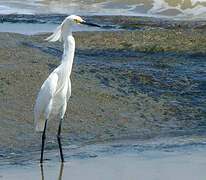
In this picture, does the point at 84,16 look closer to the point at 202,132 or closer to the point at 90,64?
the point at 90,64

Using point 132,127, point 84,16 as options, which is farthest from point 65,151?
point 84,16

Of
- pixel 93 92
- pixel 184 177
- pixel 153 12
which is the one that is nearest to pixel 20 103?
pixel 93 92

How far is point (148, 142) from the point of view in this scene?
660cm

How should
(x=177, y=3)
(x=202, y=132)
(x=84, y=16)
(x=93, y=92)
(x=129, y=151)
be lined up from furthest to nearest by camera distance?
(x=177, y=3)
(x=84, y=16)
(x=93, y=92)
(x=202, y=132)
(x=129, y=151)

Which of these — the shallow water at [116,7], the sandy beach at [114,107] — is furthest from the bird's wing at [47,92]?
the shallow water at [116,7]

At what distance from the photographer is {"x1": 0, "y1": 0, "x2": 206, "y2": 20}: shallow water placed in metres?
15.6

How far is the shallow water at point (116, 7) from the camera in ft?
51.2

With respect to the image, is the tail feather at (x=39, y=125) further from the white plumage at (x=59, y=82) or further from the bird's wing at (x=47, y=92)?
the bird's wing at (x=47, y=92)

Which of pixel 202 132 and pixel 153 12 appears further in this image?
pixel 153 12

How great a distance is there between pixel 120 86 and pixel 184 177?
11.1ft

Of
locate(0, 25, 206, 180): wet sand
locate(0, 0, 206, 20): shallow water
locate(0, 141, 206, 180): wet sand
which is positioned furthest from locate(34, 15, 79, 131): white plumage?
locate(0, 0, 206, 20): shallow water

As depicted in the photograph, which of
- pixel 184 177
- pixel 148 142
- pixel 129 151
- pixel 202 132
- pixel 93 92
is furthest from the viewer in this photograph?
pixel 93 92

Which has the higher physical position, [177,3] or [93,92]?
[177,3]

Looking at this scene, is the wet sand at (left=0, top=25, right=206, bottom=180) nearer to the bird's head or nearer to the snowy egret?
the snowy egret
